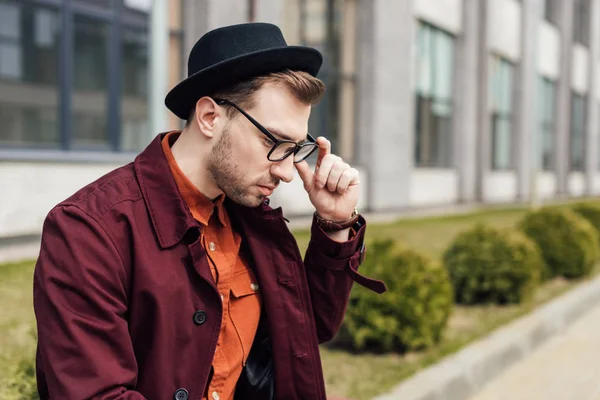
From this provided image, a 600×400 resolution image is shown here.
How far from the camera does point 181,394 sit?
2.07 m

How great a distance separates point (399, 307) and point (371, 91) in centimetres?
1212

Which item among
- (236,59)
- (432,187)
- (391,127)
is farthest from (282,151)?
(432,187)

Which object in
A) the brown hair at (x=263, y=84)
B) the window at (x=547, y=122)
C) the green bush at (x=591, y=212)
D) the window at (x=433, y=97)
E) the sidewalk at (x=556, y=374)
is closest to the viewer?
the brown hair at (x=263, y=84)

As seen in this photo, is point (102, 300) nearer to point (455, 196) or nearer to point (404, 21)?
point (404, 21)

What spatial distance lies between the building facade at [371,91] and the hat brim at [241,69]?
7.63m

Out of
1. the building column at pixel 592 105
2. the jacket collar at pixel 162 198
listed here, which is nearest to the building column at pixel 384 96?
the jacket collar at pixel 162 198

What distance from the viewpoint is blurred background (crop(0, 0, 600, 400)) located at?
593cm

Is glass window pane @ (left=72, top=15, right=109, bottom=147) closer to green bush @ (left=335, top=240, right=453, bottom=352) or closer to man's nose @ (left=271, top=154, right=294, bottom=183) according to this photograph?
green bush @ (left=335, top=240, right=453, bottom=352)

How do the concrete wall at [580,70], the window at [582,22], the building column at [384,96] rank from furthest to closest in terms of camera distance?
the window at [582,22] < the concrete wall at [580,70] < the building column at [384,96]

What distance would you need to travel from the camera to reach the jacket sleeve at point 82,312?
1803mm

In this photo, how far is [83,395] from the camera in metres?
1.79

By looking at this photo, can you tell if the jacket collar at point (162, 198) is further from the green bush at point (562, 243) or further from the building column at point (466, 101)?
the building column at point (466, 101)

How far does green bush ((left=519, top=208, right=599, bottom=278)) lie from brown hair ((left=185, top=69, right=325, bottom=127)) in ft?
26.8

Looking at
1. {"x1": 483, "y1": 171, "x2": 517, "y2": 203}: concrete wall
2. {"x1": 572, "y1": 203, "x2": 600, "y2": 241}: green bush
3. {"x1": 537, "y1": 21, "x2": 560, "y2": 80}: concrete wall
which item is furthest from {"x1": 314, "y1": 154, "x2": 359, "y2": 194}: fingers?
{"x1": 537, "y1": 21, "x2": 560, "y2": 80}: concrete wall
